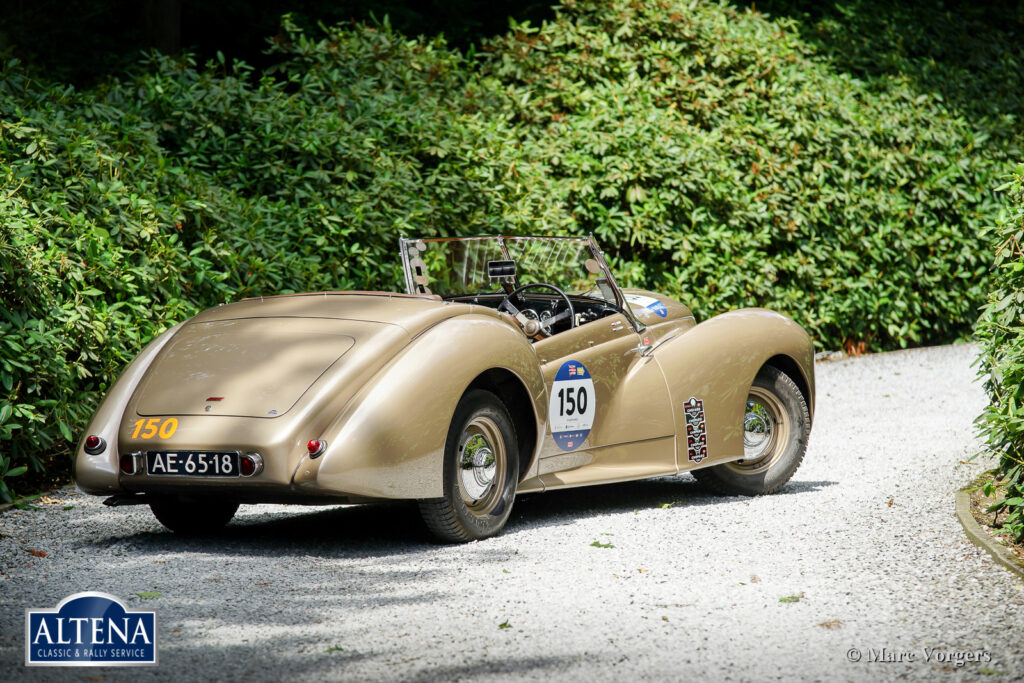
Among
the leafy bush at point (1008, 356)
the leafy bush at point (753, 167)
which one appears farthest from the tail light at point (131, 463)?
the leafy bush at point (753, 167)

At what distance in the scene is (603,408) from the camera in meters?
6.24

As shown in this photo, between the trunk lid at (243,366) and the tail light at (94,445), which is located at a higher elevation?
the trunk lid at (243,366)

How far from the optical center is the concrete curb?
4.87 meters

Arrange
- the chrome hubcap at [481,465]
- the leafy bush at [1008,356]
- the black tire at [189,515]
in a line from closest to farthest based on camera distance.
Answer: the leafy bush at [1008,356] < the chrome hubcap at [481,465] < the black tire at [189,515]

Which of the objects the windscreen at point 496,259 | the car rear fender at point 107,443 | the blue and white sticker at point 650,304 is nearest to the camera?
the car rear fender at point 107,443

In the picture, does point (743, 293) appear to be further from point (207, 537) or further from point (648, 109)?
point (207, 537)

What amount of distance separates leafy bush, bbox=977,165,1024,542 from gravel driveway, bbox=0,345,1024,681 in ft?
1.14

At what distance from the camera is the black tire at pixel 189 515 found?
578 cm

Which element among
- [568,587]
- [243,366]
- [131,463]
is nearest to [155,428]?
[131,463]

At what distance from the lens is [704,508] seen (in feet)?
20.9

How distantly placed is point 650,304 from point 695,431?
1015 millimetres

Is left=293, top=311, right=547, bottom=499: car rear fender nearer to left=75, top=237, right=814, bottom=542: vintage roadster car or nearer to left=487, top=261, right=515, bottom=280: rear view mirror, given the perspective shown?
left=75, top=237, right=814, bottom=542: vintage roadster car

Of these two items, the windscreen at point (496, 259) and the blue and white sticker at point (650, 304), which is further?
the blue and white sticker at point (650, 304)

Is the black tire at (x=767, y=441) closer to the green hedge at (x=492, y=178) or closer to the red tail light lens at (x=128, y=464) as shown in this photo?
the red tail light lens at (x=128, y=464)
